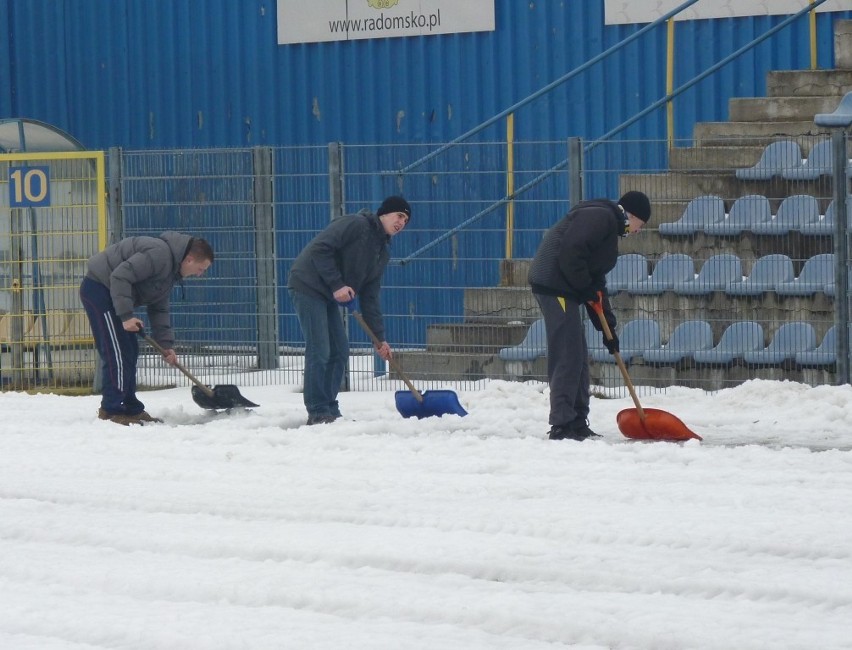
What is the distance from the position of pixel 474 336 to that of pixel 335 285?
3.18 meters

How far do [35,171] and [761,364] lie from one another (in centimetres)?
637

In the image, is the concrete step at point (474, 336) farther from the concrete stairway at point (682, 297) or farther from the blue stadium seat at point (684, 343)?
the blue stadium seat at point (684, 343)

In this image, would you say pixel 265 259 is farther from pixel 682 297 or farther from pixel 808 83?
pixel 808 83

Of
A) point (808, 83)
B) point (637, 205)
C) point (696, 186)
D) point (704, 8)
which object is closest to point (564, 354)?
point (637, 205)

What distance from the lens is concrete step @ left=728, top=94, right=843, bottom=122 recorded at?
14.4 meters

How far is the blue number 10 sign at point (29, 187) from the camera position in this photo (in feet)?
44.2

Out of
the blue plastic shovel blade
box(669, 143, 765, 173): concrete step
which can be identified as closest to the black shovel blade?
the blue plastic shovel blade

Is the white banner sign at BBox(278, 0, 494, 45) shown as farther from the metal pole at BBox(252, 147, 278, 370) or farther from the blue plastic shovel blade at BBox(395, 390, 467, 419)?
the blue plastic shovel blade at BBox(395, 390, 467, 419)

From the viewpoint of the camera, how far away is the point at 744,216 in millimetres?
12711

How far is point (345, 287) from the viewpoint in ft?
33.7

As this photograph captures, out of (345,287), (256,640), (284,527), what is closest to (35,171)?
(345,287)

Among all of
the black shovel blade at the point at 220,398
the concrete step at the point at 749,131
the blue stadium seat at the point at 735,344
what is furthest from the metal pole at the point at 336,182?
the concrete step at the point at 749,131

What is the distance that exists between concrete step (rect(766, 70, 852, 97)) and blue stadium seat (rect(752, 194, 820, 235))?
2555 millimetres

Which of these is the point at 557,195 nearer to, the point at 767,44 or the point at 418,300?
the point at 418,300
